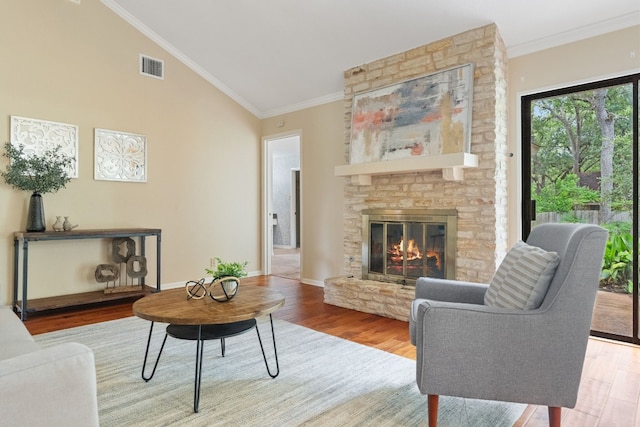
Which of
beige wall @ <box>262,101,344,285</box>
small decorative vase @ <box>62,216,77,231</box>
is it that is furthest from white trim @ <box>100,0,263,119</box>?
small decorative vase @ <box>62,216,77,231</box>

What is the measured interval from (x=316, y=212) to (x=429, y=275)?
73.8 inches

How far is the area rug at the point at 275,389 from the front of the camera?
1.86m

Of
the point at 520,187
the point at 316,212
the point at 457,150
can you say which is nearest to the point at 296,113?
the point at 316,212

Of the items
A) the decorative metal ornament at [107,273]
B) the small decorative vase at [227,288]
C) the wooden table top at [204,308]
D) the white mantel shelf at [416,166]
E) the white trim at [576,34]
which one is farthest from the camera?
the decorative metal ornament at [107,273]

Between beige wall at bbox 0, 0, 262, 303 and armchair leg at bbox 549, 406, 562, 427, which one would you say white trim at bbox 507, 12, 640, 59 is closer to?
armchair leg at bbox 549, 406, 562, 427

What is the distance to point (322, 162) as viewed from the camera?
16.5 ft

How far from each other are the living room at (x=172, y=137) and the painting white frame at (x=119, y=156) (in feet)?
0.23

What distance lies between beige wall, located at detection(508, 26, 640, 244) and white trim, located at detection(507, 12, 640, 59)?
0.12ft

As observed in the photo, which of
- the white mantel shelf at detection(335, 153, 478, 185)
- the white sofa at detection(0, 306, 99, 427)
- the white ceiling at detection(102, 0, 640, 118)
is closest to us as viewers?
the white sofa at detection(0, 306, 99, 427)

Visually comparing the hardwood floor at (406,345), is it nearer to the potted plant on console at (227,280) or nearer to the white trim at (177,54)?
the potted plant on console at (227,280)

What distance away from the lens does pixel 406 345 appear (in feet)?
9.42

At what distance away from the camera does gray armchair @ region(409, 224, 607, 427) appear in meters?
1.59

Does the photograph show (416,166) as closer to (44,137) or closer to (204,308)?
(204,308)

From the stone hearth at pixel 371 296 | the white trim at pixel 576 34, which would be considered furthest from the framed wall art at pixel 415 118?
the stone hearth at pixel 371 296
